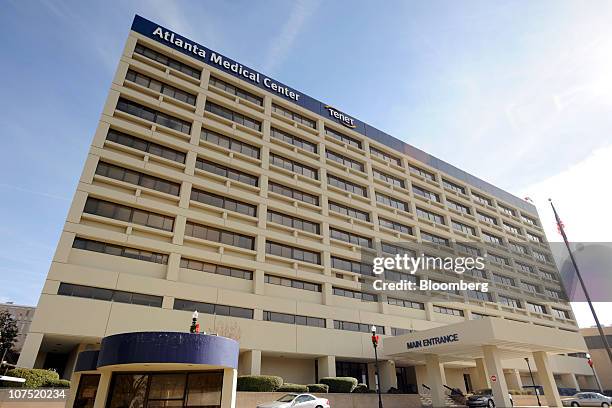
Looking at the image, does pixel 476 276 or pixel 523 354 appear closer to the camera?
pixel 523 354

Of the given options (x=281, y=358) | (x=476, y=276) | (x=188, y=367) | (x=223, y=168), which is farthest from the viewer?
(x=476, y=276)

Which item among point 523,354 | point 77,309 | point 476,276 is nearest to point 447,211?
point 476,276

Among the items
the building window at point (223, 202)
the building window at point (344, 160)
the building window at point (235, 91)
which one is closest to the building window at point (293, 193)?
the building window at point (223, 202)

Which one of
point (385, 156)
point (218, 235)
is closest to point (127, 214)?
point (218, 235)

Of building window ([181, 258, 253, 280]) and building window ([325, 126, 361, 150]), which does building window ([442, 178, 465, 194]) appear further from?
building window ([181, 258, 253, 280])

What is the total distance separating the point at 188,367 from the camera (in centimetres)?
1565

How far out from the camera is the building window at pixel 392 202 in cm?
4825

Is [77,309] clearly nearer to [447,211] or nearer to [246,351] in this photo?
[246,351]

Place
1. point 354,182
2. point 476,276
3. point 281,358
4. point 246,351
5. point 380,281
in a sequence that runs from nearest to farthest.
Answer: point 246,351, point 281,358, point 380,281, point 354,182, point 476,276

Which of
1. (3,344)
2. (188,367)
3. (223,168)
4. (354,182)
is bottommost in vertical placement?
(188,367)

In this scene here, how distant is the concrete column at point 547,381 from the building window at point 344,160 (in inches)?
1062

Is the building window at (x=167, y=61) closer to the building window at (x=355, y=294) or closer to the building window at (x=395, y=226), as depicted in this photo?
the building window at (x=355, y=294)

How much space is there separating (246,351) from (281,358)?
4.66 meters

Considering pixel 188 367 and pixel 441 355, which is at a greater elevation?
pixel 441 355
